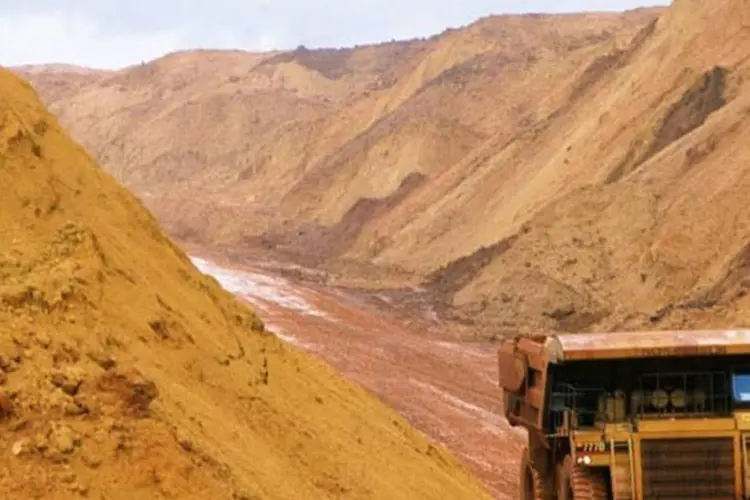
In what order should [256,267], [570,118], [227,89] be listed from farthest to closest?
[227,89], [570,118], [256,267]

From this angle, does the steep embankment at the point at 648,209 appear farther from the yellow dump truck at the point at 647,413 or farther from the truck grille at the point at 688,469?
the truck grille at the point at 688,469

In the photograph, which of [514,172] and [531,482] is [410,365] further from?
[514,172]

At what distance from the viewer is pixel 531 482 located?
1156cm

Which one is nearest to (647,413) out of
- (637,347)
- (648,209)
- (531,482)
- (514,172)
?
(637,347)

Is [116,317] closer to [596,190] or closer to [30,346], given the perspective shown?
[30,346]

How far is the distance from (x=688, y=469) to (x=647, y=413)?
1.72 feet

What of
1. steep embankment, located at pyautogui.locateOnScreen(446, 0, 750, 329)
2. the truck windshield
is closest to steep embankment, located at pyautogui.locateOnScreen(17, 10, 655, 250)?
steep embankment, located at pyautogui.locateOnScreen(446, 0, 750, 329)

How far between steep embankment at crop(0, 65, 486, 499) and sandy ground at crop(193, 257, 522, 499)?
433 cm

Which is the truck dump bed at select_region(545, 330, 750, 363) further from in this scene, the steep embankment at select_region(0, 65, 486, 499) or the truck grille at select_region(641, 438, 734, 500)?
the steep embankment at select_region(0, 65, 486, 499)

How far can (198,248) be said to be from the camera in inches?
2060

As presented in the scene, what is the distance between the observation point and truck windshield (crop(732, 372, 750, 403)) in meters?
9.80

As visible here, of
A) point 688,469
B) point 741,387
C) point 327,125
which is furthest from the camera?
point 327,125

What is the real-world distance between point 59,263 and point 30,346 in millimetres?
1344

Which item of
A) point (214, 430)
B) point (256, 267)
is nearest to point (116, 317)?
point (214, 430)
